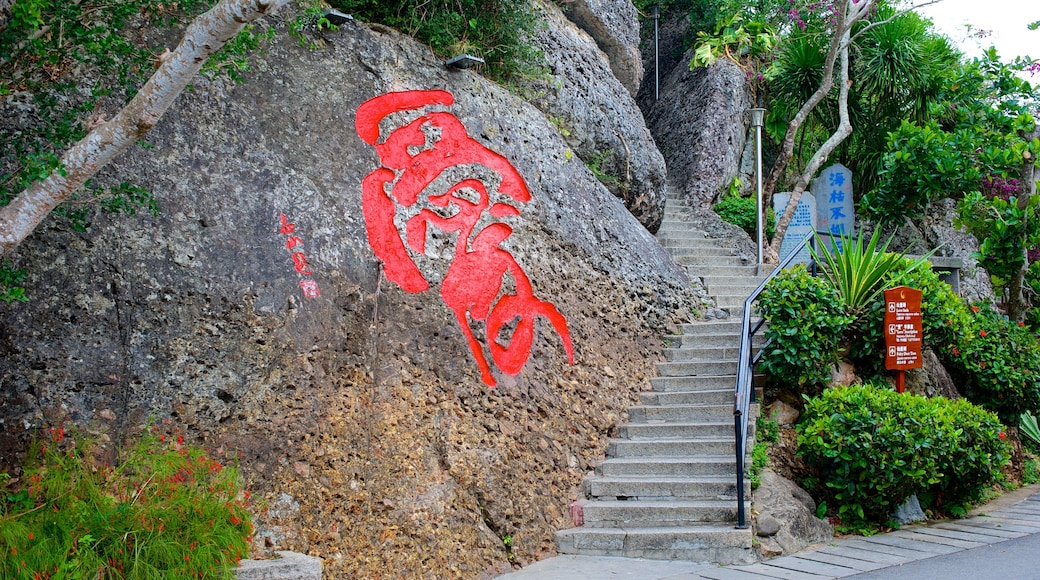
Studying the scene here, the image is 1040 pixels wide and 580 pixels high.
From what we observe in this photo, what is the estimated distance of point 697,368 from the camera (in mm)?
8562

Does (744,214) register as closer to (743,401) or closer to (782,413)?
(782,413)

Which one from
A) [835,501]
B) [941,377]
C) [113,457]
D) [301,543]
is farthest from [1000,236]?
[113,457]

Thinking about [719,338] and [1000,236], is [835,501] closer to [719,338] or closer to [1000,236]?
[719,338]

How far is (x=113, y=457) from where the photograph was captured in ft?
16.1

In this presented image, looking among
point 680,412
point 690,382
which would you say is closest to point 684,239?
point 690,382

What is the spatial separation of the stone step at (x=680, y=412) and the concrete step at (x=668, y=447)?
0.37 metres

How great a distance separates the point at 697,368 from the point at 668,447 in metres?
1.38

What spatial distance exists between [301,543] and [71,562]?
1.68 metres

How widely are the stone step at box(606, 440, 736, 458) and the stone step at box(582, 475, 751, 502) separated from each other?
0.37 meters

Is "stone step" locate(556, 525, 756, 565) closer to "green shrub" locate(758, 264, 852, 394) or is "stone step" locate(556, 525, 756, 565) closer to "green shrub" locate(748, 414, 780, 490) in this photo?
"green shrub" locate(748, 414, 780, 490)

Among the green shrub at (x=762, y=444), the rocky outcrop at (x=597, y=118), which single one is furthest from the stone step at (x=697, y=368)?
the rocky outcrop at (x=597, y=118)

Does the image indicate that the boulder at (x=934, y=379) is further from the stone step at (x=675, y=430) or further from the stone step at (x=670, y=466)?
the stone step at (x=670, y=466)

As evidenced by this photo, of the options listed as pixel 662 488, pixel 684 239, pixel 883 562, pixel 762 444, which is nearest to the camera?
pixel 883 562

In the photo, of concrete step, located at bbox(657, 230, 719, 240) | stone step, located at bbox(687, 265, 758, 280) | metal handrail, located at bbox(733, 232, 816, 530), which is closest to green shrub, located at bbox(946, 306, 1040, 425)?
metal handrail, located at bbox(733, 232, 816, 530)
